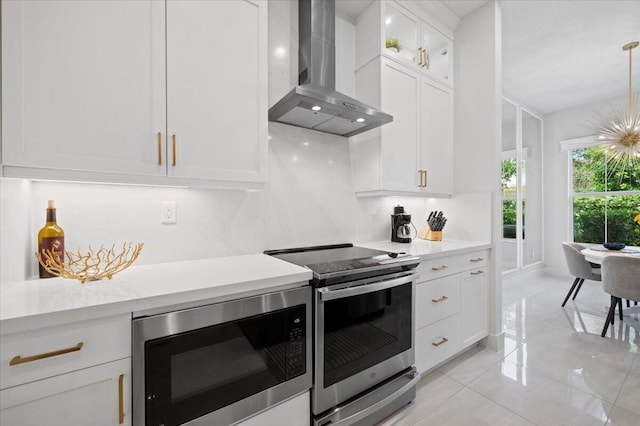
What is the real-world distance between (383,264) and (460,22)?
2752 millimetres

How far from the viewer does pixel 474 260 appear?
2412 millimetres

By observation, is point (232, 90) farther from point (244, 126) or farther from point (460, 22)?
point (460, 22)

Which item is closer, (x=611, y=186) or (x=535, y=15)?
(x=535, y=15)

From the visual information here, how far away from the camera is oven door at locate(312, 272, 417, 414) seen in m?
1.46

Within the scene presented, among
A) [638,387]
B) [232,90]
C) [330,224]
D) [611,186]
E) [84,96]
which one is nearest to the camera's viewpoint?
[84,96]

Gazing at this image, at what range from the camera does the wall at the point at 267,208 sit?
4.39 ft

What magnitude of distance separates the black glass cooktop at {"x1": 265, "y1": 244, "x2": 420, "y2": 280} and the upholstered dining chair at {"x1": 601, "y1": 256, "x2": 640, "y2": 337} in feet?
7.89

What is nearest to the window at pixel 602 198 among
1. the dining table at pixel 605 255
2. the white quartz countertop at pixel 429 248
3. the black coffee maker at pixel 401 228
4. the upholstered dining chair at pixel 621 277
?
the dining table at pixel 605 255

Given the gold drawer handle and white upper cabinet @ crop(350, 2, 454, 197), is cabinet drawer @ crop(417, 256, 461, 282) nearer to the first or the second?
the gold drawer handle

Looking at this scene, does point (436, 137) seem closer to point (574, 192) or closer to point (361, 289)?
point (361, 289)

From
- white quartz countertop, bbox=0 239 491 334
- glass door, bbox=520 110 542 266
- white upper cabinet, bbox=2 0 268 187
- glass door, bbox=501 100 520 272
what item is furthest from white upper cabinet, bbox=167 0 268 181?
glass door, bbox=520 110 542 266

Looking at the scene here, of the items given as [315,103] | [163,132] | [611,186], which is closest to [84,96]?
[163,132]

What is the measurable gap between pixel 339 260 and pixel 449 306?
109cm

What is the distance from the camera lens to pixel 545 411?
69.8 inches
